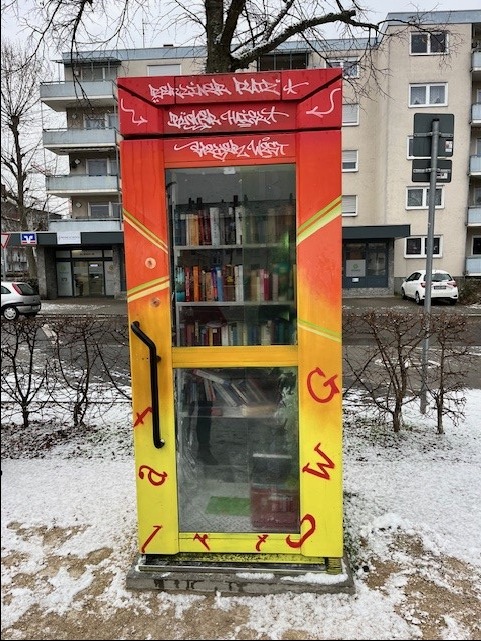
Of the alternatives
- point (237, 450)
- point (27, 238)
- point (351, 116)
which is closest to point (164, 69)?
point (351, 116)

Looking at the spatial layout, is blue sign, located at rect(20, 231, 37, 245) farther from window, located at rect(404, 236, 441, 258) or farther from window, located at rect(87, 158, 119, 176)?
window, located at rect(404, 236, 441, 258)

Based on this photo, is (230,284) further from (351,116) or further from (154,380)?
(351,116)

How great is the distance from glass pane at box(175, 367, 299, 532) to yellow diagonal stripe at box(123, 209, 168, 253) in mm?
754

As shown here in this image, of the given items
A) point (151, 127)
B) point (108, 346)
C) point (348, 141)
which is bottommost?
point (108, 346)

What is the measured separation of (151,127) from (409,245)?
78.9ft

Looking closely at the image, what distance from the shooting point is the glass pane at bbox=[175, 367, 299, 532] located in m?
2.80

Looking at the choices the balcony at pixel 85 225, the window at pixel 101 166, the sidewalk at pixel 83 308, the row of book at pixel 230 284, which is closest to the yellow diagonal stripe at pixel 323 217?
the row of book at pixel 230 284

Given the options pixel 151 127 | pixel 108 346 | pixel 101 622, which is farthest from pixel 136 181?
pixel 108 346

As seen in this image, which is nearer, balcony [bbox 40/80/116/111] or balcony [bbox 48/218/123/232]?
balcony [bbox 48/218/123/232]

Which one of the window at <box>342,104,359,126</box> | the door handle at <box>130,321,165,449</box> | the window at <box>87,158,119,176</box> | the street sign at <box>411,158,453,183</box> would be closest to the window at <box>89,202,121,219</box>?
the window at <box>87,158,119,176</box>

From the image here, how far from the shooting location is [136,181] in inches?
100.0

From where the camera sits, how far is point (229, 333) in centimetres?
289

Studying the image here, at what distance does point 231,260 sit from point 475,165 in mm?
25179

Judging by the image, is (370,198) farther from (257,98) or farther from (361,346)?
(257,98)
